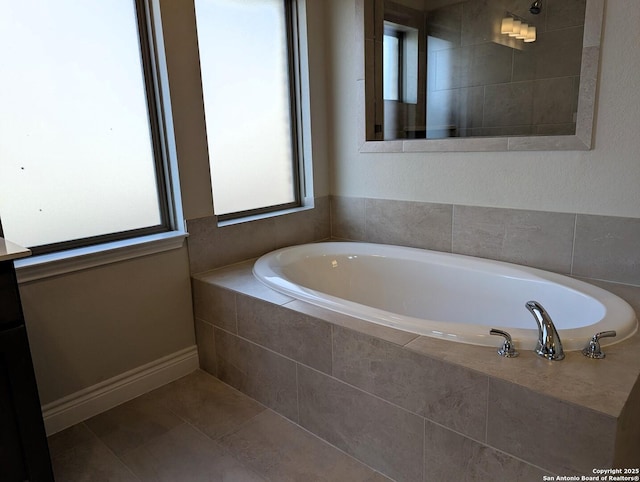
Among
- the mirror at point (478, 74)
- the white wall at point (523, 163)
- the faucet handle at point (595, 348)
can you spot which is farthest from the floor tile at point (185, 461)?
the mirror at point (478, 74)

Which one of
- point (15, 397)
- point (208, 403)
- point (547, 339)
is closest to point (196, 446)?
point (208, 403)

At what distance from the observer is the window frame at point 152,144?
2078 millimetres

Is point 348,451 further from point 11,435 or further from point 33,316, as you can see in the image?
point 33,316

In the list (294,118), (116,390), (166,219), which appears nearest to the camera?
(116,390)

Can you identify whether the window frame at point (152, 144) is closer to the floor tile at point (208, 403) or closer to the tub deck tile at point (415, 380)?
the floor tile at point (208, 403)

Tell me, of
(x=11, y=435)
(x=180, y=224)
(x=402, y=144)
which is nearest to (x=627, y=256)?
(x=402, y=144)

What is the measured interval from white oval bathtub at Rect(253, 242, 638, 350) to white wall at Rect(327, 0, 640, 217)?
35cm

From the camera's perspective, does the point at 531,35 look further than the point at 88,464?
Yes

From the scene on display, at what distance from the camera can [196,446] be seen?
182cm

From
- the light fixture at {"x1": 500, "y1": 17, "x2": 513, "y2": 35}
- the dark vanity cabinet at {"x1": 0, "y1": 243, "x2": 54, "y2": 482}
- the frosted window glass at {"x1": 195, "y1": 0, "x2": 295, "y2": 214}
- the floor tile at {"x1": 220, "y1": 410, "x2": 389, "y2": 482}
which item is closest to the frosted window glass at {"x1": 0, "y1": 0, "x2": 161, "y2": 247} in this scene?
the frosted window glass at {"x1": 195, "y1": 0, "x2": 295, "y2": 214}

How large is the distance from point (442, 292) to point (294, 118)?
1.44 m

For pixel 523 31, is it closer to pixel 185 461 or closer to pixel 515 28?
pixel 515 28

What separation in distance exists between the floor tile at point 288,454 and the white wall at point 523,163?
1407 mm

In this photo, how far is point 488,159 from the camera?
7.41 feet
